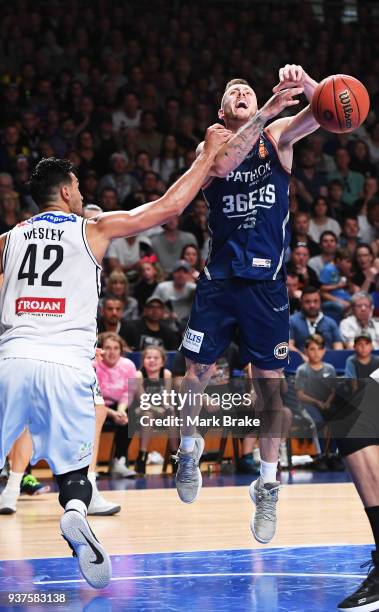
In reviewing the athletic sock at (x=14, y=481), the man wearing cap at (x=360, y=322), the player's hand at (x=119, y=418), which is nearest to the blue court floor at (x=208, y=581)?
the athletic sock at (x=14, y=481)

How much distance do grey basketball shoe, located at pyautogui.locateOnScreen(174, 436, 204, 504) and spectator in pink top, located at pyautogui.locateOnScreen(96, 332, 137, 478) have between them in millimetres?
4043

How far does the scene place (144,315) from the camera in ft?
40.2

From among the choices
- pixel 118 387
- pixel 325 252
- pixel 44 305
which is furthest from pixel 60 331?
pixel 325 252

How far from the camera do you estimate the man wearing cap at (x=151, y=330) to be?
1216cm

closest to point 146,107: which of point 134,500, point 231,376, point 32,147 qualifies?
point 32,147

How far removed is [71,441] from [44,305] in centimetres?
76

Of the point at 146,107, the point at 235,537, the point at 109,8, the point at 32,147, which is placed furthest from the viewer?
the point at 109,8

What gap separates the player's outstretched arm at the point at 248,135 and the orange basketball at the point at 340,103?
145 millimetres

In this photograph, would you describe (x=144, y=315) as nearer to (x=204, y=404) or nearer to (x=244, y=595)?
(x=204, y=404)

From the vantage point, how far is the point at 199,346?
6.96 meters

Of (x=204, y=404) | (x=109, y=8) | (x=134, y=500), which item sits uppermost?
(x=109, y=8)

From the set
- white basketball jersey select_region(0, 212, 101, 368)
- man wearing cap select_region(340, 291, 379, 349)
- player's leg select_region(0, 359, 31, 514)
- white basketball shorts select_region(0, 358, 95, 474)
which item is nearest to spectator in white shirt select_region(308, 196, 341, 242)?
man wearing cap select_region(340, 291, 379, 349)

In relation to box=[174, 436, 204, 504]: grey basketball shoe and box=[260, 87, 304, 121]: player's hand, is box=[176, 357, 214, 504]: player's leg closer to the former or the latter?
box=[174, 436, 204, 504]: grey basketball shoe

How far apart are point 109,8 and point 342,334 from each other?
7.28 meters
